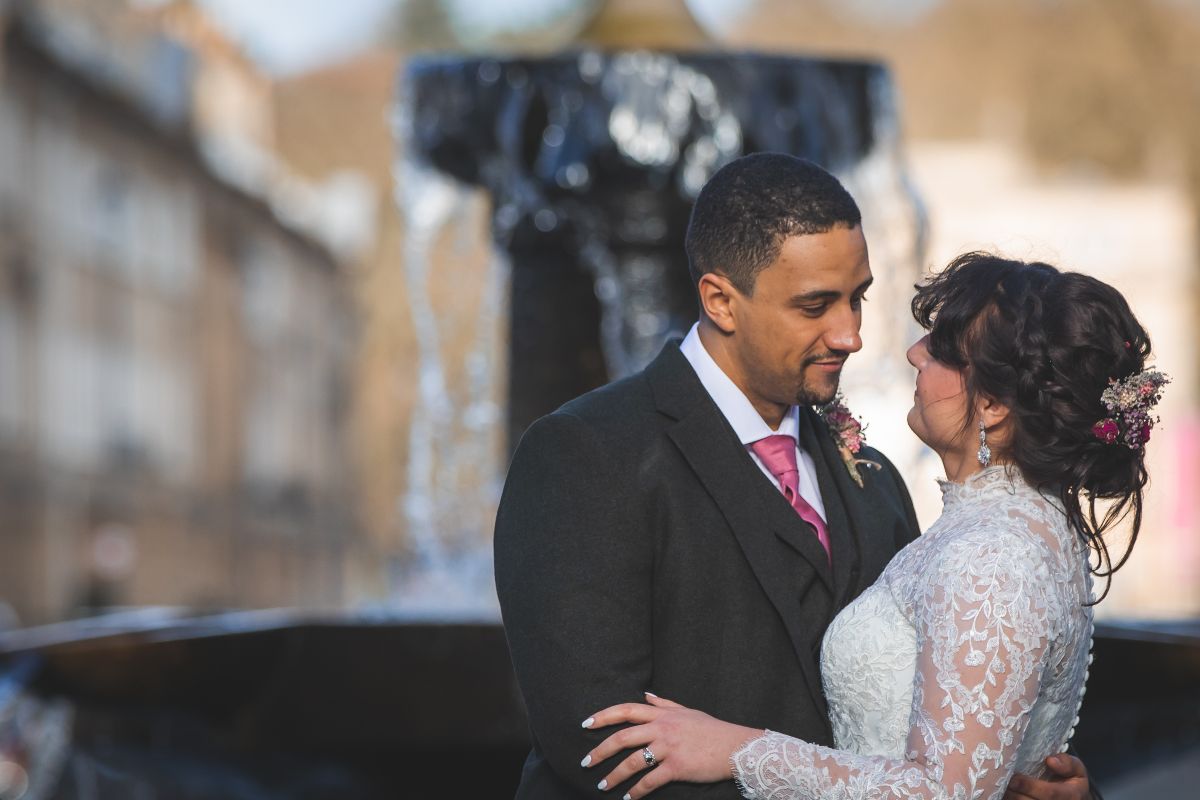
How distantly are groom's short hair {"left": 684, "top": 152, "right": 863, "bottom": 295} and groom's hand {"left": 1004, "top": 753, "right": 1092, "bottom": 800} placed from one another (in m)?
0.86

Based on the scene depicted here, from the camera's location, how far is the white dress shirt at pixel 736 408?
280 cm

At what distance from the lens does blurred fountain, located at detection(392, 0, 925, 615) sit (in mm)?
5539

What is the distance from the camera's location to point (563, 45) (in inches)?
235

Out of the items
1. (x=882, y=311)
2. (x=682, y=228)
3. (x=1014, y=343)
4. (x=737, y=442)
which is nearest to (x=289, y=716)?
(x=682, y=228)

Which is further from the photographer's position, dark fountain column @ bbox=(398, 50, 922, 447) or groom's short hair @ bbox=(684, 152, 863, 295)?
dark fountain column @ bbox=(398, 50, 922, 447)

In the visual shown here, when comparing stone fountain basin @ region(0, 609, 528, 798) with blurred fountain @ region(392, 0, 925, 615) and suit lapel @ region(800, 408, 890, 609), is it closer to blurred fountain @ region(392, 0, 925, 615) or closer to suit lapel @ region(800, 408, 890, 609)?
blurred fountain @ region(392, 0, 925, 615)

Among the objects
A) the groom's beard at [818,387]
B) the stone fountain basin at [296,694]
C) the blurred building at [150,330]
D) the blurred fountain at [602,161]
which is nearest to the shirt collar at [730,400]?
the groom's beard at [818,387]

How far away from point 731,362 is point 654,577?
376mm

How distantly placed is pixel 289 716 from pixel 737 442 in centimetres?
264

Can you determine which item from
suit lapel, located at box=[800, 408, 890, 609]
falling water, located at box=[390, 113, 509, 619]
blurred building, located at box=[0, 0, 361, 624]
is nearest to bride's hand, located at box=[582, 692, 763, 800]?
suit lapel, located at box=[800, 408, 890, 609]

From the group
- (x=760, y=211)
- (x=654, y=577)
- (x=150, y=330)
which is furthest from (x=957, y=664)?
(x=150, y=330)

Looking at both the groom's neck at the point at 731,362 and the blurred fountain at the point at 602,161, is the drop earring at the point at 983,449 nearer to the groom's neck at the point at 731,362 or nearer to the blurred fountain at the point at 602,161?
the groom's neck at the point at 731,362

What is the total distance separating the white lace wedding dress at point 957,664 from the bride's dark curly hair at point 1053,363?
0.06m

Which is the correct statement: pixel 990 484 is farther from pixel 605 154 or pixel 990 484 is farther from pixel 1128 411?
pixel 605 154
